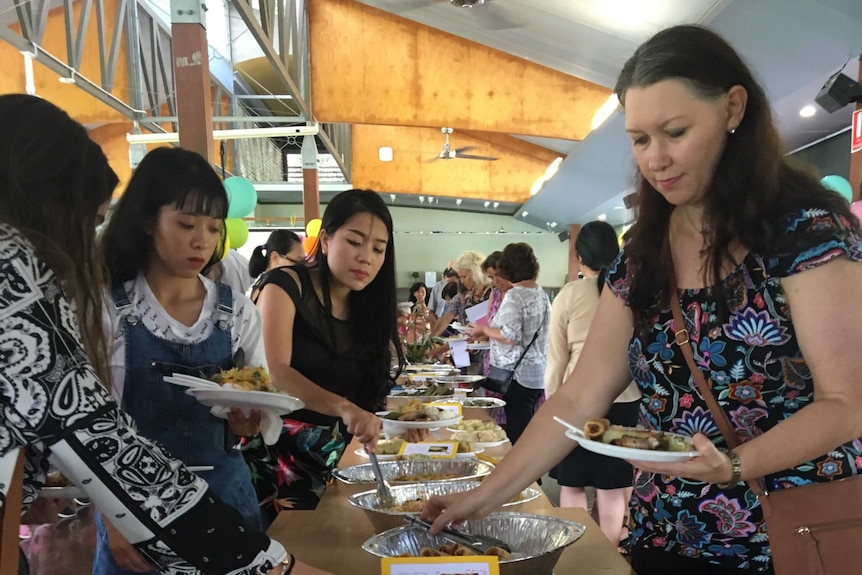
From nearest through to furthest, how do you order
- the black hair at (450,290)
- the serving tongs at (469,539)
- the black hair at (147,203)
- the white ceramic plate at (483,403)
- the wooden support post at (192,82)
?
the serving tongs at (469,539) < the black hair at (147,203) < the white ceramic plate at (483,403) < the wooden support post at (192,82) < the black hair at (450,290)

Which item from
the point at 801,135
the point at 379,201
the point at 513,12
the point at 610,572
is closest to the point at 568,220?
the point at 801,135

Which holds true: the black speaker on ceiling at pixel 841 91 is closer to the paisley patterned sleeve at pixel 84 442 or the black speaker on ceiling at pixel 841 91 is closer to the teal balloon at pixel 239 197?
the teal balloon at pixel 239 197

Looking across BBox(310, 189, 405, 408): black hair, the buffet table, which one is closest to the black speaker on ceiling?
BBox(310, 189, 405, 408): black hair

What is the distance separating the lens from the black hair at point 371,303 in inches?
77.3

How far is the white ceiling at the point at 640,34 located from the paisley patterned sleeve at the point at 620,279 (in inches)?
7.3

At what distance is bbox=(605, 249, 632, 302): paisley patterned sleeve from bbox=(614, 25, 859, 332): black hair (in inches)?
6.3

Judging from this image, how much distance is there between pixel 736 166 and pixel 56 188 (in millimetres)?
1009

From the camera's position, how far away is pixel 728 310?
103cm

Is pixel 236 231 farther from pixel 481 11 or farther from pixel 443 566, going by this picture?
pixel 443 566

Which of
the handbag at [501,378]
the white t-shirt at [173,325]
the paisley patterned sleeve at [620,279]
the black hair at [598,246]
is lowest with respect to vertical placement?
the handbag at [501,378]

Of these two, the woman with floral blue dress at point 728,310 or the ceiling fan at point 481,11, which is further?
the ceiling fan at point 481,11

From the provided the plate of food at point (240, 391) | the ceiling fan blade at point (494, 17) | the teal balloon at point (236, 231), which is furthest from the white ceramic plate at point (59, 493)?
the ceiling fan blade at point (494, 17)

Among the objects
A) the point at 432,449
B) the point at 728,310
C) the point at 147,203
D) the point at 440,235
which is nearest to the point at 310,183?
the point at 432,449

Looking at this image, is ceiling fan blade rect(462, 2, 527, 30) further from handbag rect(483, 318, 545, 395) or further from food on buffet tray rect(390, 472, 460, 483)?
food on buffet tray rect(390, 472, 460, 483)
